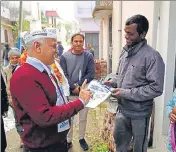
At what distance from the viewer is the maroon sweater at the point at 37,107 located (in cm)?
152

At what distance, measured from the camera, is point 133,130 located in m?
2.45

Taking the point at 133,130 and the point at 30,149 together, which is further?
the point at 133,130

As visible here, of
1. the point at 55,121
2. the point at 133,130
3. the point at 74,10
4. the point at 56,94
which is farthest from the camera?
the point at 74,10

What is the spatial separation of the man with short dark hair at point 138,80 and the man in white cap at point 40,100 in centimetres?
73

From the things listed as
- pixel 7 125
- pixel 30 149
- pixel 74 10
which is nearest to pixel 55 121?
pixel 30 149

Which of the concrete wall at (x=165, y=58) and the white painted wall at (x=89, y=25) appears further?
the white painted wall at (x=89, y=25)

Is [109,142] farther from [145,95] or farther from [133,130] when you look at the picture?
[145,95]

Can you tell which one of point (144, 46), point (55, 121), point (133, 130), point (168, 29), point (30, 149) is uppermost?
point (168, 29)

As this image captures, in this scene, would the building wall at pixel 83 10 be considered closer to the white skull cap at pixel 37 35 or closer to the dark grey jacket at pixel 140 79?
the dark grey jacket at pixel 140 79

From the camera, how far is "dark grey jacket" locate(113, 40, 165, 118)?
7.29ft

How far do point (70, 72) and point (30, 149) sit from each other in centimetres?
192

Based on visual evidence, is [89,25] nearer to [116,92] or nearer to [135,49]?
[135,49]

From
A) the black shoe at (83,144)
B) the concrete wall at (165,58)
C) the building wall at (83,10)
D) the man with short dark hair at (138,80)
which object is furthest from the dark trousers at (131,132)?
the building wall at (83,10)

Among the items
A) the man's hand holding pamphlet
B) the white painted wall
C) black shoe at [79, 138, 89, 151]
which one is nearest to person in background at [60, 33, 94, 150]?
black shoe at [79, 138, 89, 151]
